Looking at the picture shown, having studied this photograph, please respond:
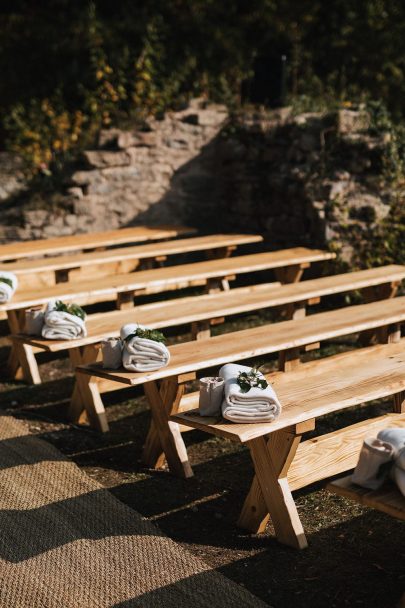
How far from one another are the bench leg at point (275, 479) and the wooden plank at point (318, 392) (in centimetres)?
9

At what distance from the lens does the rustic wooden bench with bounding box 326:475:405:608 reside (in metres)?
2.84

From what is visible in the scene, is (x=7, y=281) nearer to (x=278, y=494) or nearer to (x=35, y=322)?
(x=35, y=322)

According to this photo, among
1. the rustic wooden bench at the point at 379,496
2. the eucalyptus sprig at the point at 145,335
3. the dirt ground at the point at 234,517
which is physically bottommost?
the dirt ground at the point at 234,517

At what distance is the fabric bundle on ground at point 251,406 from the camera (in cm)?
347

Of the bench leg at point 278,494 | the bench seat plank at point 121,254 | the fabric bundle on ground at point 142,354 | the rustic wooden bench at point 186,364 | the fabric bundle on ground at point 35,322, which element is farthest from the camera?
the bench seat plank at point 121,254

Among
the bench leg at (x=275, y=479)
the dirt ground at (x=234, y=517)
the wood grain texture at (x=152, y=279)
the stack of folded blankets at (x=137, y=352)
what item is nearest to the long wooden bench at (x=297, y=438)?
the bench leg at (x=275, y=479)

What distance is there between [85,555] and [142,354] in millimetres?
1024

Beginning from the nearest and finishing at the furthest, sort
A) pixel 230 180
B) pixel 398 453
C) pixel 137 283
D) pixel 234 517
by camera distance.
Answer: pixel 398 453, pixel 234 517, pixel 137 283, pixel 230 180

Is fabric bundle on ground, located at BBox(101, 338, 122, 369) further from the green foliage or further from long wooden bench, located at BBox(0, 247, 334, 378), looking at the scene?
the green foliage

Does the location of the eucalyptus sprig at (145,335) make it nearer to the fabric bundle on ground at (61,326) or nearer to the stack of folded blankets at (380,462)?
the fabric bundle on ground at (61,326)

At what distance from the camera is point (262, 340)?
4758 mm

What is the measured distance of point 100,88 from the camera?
10.2 meters

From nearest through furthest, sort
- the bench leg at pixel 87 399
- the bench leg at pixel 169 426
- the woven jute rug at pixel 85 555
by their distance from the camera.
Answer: the woven jute rug at pixel 85 555 < the bench leg at pixel 169 426 < the bench leg at pixel 87 399

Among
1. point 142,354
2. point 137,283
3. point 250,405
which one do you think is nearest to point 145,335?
point 142,354
